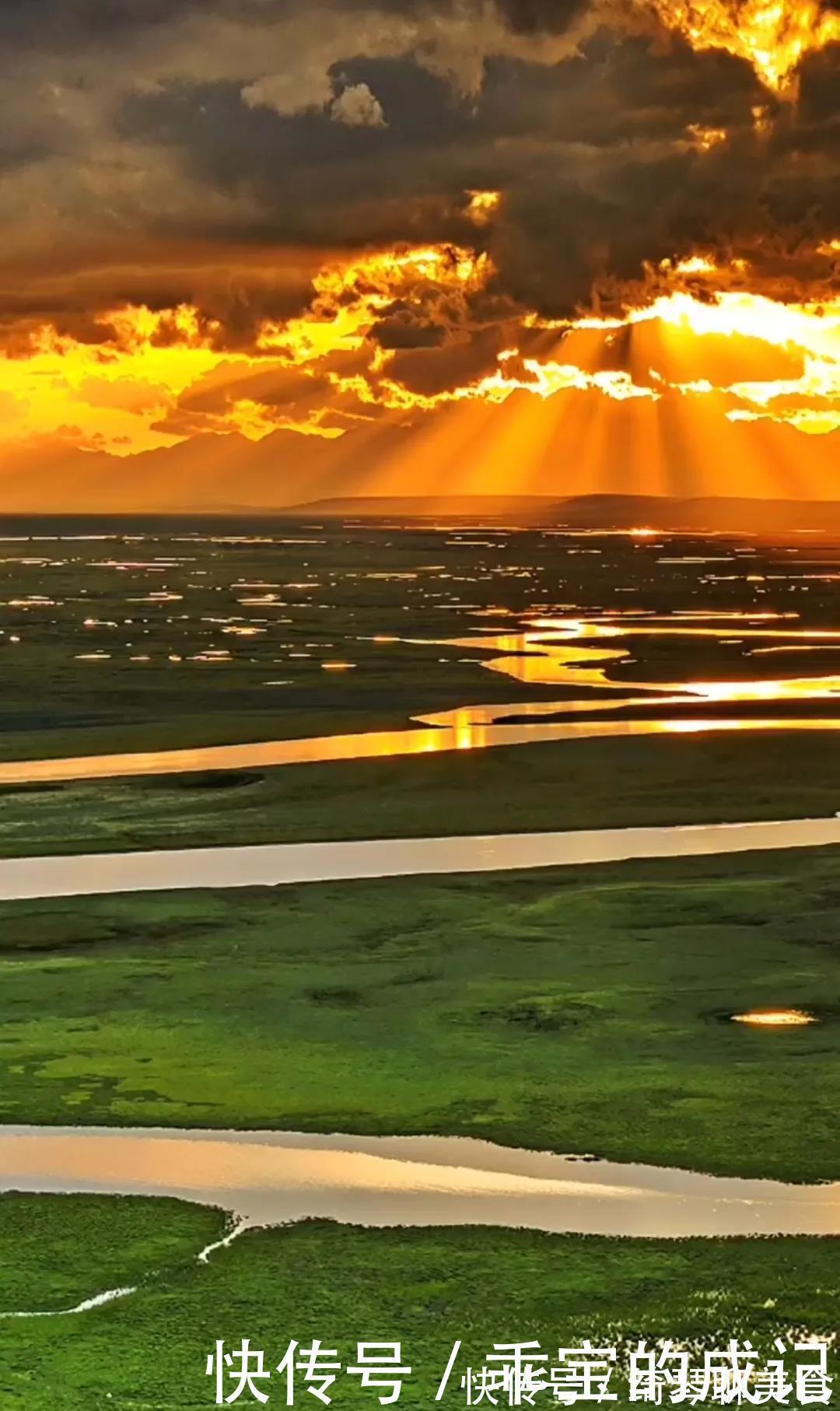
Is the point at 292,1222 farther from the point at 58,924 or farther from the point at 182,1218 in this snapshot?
the point at 58,924

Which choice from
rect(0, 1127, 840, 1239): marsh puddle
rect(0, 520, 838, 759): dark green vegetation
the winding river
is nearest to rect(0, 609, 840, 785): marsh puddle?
rect(0, 520, 838, 759): dark green vegetation

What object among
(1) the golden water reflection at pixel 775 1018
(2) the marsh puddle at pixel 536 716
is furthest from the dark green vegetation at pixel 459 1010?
(2) the marsh puddle at pixel 536 716

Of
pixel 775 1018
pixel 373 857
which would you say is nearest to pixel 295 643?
pixel 373 857

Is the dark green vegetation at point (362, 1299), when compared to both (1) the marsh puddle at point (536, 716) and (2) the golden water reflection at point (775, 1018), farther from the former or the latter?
(1) the marsh puddle at point (536, 716)

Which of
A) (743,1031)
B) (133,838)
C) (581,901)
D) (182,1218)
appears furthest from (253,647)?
(182,1218)

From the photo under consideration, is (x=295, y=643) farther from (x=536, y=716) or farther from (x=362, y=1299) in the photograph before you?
(x=362, y=1299)

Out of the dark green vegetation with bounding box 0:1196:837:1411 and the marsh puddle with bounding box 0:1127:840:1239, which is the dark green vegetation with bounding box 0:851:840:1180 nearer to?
the marsh puddle with bounding box 0:1127:840:1239
